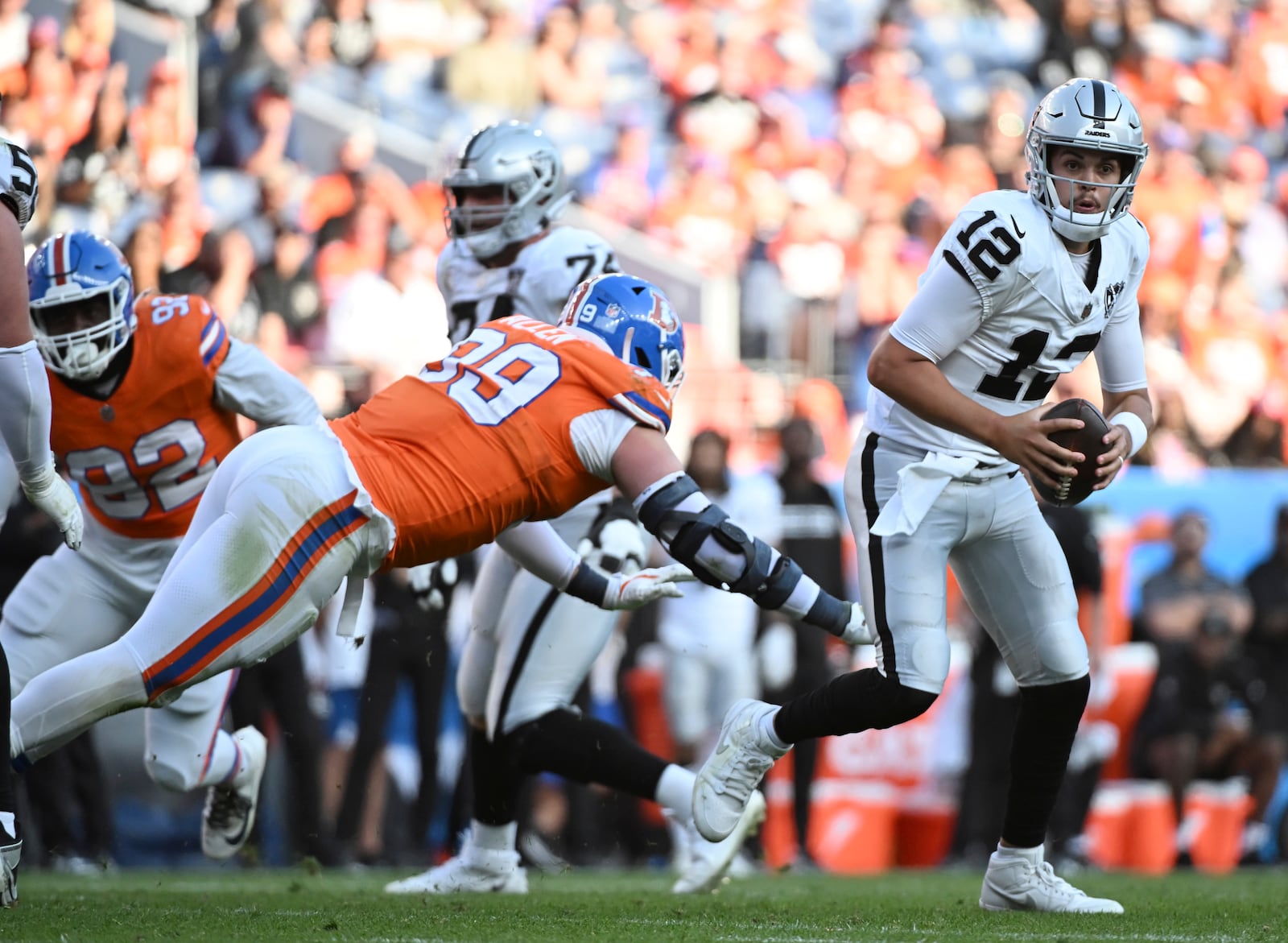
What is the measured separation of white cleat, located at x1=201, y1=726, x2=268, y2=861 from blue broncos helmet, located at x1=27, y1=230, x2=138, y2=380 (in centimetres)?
125

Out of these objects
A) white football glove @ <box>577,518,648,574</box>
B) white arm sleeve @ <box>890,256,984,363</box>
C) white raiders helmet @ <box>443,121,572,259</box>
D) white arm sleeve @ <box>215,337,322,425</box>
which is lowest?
white football glove @ <box>577,518,648,574</box>

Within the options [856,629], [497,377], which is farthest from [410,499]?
[856,629]

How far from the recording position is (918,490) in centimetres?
414

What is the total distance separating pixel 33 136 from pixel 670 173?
413cm

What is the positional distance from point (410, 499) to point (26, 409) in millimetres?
966

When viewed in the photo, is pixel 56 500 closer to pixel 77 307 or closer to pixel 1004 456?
pixel 77 307

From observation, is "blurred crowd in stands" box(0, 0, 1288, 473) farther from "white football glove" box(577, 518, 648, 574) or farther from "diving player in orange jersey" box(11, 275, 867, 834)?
"diving player in orange jersey" box(11, 275, 867, 834)

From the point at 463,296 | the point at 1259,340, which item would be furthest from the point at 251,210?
the point at 1259,340

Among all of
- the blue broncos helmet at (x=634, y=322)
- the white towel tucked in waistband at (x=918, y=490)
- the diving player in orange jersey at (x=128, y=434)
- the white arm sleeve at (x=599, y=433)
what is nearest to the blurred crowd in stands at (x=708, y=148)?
the diving player in orange jersey at (x=128, y=434)

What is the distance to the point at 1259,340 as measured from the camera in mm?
11438

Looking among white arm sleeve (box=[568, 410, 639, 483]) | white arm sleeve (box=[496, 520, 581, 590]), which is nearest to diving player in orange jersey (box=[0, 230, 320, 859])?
white arm sleeve (box=[496, 520, 581, 590])

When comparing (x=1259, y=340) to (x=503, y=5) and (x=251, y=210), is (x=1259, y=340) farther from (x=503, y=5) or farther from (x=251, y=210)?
(x=251, y=210)

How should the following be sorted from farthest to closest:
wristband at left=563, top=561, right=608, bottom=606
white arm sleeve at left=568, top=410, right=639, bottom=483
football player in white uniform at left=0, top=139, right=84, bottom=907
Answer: wristband at left=563, top=561, right=608, bottom=606 < football player in white uniform at left=0, top=139, right=84, bottom=907 < white arm sleeve at left=568, top=410, right=639, bottom=483

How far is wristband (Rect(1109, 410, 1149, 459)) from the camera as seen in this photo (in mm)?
4203
